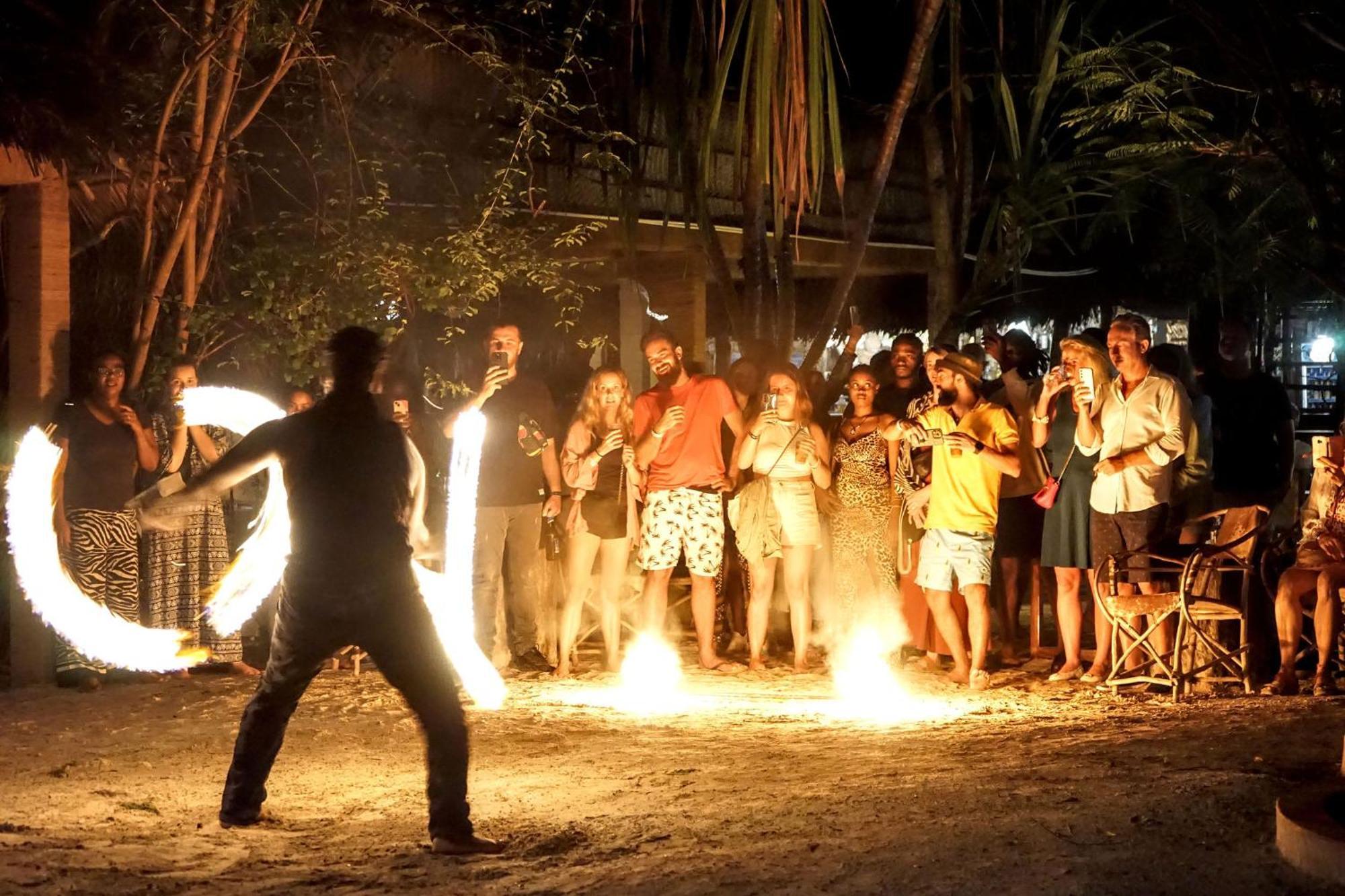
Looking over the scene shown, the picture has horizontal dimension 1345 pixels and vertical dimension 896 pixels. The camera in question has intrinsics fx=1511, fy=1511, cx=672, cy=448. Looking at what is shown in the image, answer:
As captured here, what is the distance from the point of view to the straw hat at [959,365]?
9.26 metres

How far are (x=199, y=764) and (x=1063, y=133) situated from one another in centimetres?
1406

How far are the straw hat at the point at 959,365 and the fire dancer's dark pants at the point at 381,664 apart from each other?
4.38 metres

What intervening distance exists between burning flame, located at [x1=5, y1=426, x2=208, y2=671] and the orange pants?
15.1ft

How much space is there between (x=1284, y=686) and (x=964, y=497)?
207 centimetres

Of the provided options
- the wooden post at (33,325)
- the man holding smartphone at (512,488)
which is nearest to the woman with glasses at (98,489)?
the wooden post at (33,325)

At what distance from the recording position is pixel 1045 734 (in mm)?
7395

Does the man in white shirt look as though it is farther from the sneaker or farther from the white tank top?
→ the sneaker

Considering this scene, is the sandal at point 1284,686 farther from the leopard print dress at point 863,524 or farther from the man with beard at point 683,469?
the man with beard at point 683,469

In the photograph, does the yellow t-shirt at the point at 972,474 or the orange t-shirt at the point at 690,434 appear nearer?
the yellow t-shirt at the point at 972,474

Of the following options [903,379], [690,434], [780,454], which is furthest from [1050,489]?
[690,434]

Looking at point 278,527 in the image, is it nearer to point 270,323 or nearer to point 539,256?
point 270,323

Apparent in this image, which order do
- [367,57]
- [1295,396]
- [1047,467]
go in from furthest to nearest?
[1295,396] → [367,57] → [1047,467]

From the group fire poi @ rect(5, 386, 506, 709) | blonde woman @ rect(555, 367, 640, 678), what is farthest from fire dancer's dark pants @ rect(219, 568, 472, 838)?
blonde woman @ rect(555, 367, 640, 678)

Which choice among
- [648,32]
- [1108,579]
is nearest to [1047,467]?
[1108,579]
